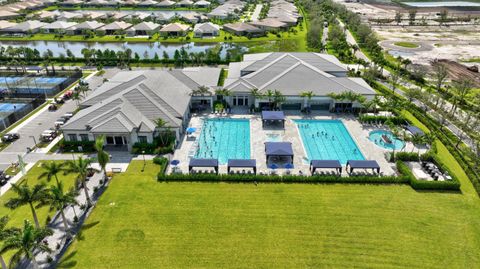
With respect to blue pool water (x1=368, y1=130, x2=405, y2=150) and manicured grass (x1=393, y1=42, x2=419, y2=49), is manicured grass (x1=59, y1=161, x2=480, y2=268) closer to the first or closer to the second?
blue pool water (x1=368, y1=130, x2=405, y2=150)

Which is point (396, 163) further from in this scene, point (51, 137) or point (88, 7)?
point (88, 7)

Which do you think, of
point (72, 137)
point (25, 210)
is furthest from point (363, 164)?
point (72, 137)

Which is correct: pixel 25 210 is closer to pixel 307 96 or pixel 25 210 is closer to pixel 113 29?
pixel 307 96

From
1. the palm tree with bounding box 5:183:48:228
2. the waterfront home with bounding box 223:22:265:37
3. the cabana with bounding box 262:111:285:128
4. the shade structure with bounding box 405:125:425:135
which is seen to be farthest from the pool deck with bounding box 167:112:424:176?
the waterfront home with bounding box 223:22:265:37

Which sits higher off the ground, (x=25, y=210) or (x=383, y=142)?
(x=383, y=142)

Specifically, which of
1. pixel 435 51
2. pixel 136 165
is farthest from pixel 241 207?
pixel 435 51

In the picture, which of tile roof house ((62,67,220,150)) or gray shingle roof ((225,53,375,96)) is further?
gray shingle roof ((225,53,375,96))
